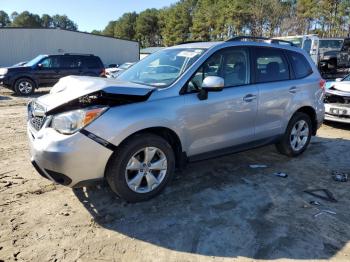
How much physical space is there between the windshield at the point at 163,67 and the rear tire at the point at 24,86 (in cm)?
1104

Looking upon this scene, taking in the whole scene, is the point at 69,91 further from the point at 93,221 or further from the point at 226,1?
the point at 226,1

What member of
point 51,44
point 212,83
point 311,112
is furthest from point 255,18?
point 212,83

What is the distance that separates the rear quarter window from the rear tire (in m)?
12.0

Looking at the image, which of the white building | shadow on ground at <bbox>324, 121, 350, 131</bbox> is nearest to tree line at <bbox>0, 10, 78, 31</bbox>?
the white building

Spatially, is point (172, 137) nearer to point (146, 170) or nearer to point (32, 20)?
point (146, 170)

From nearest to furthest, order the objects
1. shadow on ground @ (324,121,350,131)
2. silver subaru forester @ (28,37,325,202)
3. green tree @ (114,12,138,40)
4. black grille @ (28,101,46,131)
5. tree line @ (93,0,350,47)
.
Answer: silver subaru forester @ (28,37,325,202)
black grille @ (28,101,46,131)
shadow on ground @ (324,121,350,131)
tree line @ (93,0,350,47)
green tree @ (114,12,138,40)

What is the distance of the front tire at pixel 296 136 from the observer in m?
5.50

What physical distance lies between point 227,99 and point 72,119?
1938 mm

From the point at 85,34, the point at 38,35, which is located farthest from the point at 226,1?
the point at 38,35

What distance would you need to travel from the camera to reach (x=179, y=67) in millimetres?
4289

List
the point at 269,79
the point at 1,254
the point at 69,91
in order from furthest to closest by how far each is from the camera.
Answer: the point at 269,79, the point at 69,91, the point at 1,254

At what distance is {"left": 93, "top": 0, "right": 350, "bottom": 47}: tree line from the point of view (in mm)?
43219

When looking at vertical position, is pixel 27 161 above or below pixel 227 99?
below

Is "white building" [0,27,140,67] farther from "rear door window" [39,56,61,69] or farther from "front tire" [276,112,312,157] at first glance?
"front tire" [276,112,312,157]
